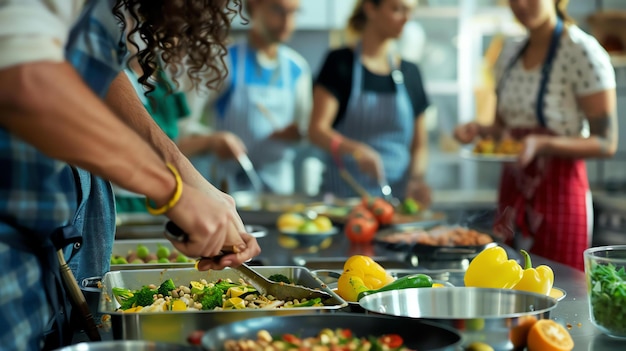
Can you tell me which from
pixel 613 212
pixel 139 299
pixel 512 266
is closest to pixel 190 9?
pixel 139 299

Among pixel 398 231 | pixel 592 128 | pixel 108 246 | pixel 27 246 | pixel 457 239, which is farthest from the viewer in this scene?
pixel 592 128

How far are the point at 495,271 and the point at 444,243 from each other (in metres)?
0.84

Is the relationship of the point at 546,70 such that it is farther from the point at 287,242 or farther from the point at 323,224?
the point at 287,242

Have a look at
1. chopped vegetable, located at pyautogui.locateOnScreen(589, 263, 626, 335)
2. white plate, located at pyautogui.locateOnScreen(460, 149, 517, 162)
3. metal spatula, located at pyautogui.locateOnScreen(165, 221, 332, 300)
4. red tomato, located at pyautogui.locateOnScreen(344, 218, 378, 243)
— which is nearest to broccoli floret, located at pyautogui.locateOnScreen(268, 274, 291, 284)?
metal spatula, located at pyautogui.locateOnScreen(165, 221, 332, 300)

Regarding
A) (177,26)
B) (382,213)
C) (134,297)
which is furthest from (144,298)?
(382,213)

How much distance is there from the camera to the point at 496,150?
12.0ft

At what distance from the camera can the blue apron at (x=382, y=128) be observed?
15.0 ft

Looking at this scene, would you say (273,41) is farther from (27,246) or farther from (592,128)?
(27,246)

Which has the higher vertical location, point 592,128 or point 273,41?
point 273,41

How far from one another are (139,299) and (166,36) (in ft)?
1.64

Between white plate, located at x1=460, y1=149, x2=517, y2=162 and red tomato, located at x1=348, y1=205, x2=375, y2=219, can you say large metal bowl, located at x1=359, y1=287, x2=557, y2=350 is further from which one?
white plate, located at x1=460, y1=149, x2=517, y2=162

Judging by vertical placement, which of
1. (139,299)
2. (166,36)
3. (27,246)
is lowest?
(139,299)

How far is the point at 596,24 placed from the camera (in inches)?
244

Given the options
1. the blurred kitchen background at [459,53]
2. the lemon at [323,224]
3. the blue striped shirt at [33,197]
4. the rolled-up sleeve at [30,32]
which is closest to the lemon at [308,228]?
the lemon at [323,224]
